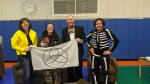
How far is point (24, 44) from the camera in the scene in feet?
10.0

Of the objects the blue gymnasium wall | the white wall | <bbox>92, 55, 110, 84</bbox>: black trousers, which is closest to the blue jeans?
<bbox>92, 55, 110, 84</bbox>: black trousers

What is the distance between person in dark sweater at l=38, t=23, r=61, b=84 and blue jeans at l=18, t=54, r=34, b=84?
35cm

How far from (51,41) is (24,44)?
0.53 metres

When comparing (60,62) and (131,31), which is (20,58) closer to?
(60,62)

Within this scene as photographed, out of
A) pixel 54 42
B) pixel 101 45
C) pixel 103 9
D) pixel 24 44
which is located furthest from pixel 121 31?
pixel 24 44

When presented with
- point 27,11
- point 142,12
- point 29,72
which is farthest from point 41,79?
point 142,12

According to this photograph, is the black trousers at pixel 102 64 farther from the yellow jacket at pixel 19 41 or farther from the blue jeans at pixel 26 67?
the yellow jacket at pixel 19 41

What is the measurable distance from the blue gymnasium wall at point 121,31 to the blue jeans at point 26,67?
2.70m

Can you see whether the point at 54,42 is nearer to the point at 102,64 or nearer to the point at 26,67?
the point at 26,67

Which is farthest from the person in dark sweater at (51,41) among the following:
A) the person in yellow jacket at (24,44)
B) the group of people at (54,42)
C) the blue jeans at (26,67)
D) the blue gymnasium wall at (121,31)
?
the blue gymnasium wall at (121,31)

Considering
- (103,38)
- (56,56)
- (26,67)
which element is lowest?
(26,67)

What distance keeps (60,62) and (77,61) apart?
14.4 inches

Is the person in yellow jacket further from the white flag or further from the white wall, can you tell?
the white wall

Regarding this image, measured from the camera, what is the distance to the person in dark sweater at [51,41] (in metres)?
3.18
